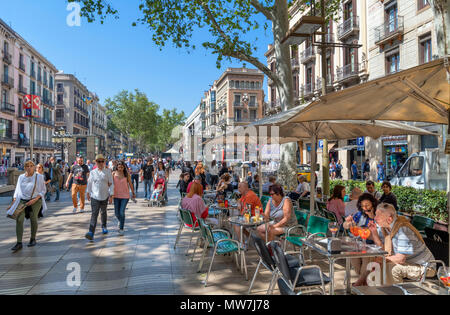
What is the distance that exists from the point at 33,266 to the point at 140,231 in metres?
2.69

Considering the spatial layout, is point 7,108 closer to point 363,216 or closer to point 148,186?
point 148,186

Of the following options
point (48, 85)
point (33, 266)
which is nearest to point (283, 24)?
point (33, 266)

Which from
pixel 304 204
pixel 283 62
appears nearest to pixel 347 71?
pixel 283 62

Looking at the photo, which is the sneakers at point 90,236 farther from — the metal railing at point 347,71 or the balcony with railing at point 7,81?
the balcony with railing at point 7,81

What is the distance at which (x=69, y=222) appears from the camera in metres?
8.41

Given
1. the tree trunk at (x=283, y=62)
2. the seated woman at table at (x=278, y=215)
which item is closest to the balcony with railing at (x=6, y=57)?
the tree trunk at (x=283, y=62)

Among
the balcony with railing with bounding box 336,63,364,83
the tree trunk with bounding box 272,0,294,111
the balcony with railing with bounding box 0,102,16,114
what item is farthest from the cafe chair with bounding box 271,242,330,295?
the balcony with railing with bounding box 0,102,16,114

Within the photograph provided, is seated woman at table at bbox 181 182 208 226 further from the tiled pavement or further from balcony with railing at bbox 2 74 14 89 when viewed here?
balcony with railing at bbox 2 74 14 89

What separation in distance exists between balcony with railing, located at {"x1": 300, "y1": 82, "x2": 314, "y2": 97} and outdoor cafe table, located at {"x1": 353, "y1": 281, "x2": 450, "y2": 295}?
28445mm

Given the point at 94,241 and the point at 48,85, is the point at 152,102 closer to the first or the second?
the point at 48,85

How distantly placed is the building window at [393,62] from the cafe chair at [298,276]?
20720 mm

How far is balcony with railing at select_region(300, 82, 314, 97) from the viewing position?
29.5 m

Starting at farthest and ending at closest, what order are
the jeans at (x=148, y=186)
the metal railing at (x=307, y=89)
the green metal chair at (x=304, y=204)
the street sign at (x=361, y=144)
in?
the metal railing at (x=307, y=89) → the street sign at (x=361, y=144) → the jeans at (x=148, y=186) → the green metal chair at (x=304, y=204)

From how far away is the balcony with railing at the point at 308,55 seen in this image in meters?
29.5
